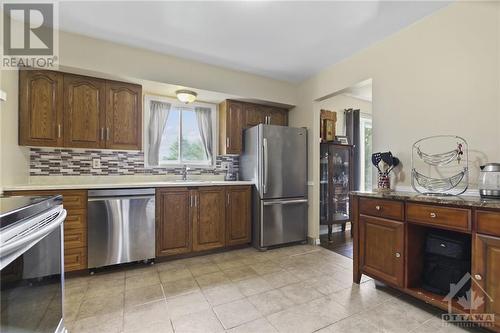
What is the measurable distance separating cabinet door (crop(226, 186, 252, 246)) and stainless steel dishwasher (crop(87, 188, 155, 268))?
0.98 metres

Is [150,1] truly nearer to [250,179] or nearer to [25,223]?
[25,223]

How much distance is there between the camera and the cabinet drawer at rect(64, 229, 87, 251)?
7.54 ft

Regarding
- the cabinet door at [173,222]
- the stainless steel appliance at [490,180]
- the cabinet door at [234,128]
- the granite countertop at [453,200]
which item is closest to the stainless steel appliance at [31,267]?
the cabinet door at [173,222]

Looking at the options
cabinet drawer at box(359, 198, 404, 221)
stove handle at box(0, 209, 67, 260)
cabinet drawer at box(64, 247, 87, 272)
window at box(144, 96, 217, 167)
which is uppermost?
window at box(144, 96, 217, 167)

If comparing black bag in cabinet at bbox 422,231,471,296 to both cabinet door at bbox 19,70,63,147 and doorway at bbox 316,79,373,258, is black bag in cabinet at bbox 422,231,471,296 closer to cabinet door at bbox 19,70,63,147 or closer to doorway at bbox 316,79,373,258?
doorway at bbox 316,79,373,258

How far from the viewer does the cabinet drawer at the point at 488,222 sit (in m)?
1.38

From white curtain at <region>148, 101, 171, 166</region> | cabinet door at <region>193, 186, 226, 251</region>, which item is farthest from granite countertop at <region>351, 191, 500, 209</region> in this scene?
white curtain at <region>148, 101, 171, 166</region>

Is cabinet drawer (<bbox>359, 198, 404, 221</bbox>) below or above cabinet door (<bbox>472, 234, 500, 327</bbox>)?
above

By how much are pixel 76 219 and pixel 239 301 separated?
183cm

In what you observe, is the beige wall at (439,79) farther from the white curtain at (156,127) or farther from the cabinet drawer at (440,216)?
the white curtain at (156,127)

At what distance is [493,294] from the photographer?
4.59ft

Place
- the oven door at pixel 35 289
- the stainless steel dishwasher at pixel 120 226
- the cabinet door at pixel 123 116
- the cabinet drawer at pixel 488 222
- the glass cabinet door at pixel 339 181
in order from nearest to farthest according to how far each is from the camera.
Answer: the oven door at pixel 35 289 → the cabinet drawer at pixel 488 222 → the stainless steel dishwasher at pixel 120 226 → the cabinet door at pixel 123 116 → the glass cabinet door at pixel 339 181

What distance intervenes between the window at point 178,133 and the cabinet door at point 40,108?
968mm

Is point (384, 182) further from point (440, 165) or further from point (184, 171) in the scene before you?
point (184, 171)
